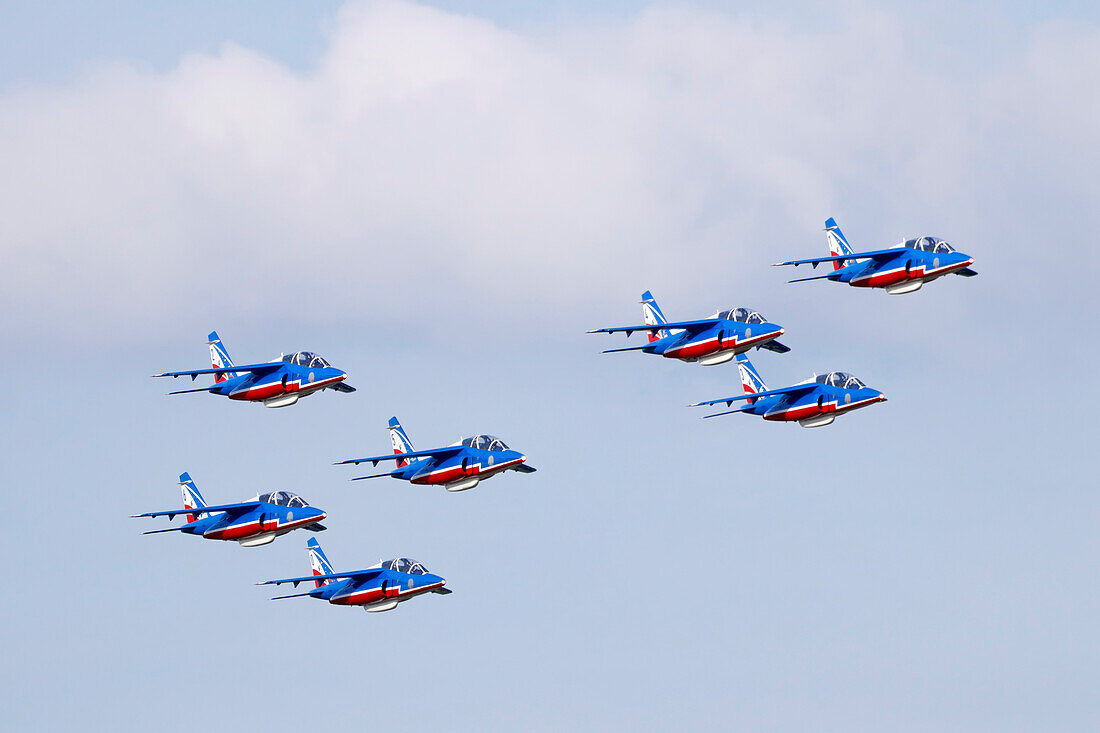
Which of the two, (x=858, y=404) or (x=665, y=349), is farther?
(x=665, y=349)

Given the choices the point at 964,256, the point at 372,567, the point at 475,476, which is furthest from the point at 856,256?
the point at 372,567

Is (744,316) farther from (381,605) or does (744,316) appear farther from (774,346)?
(381,605)

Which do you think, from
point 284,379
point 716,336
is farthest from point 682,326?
point 284,379

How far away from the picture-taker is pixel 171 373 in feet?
580

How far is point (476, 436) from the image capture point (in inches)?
→ 7042

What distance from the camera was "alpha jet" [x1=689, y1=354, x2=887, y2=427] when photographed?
16750cm

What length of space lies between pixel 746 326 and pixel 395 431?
36132 mm

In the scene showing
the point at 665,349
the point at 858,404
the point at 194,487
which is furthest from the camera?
the point at 194,487

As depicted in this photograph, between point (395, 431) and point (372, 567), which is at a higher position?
point (395, 431)

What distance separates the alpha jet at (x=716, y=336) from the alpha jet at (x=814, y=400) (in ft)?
16.6

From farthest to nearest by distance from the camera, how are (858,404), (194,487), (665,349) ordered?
(194,487), (665,349), (858,404)

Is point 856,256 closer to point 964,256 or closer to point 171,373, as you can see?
point 964,256

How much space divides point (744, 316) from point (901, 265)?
13.9 metres

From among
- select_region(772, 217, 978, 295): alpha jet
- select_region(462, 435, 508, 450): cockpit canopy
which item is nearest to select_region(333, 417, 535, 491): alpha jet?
select_region(462, 435, 508, 450): cockpit canopy
